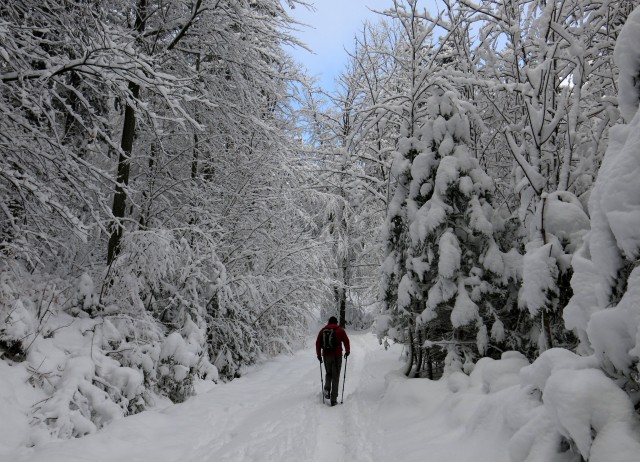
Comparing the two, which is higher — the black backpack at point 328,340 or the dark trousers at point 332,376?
the black backpack at point 328,340

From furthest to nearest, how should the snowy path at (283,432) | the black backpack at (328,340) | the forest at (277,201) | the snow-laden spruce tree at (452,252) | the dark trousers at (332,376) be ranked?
1. the black backpack at (328,340)
2. the dark trousers at (332,376)
3. the snow-laden spruce tree at (452,252)
4. the snowy path at (283,432)
5. the forest at (277,201)

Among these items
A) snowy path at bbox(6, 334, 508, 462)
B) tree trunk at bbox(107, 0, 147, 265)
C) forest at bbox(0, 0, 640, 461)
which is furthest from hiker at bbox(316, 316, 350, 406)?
tree trunk at bbox(107, 0, 147, 265)

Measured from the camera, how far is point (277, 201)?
41.3 feet

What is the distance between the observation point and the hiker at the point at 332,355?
26.7 ft

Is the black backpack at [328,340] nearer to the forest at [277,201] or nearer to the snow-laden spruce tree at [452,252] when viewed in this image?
the forest at [277,201]

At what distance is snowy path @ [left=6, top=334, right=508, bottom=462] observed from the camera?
4.62 m

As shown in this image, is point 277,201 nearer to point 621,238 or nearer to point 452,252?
point 452,252

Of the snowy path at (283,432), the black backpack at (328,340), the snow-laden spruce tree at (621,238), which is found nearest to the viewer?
the snow-laden spruce tree at (621,238)

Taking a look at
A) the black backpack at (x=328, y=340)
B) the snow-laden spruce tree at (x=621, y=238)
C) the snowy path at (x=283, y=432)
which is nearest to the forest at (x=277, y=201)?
the snow-laden spruce tree at (x=621, y=238)

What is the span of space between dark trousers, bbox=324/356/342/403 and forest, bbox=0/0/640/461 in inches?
43.7

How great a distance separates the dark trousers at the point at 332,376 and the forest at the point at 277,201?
43.7 inches

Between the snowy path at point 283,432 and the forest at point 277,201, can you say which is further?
the snowy path at point 283,432

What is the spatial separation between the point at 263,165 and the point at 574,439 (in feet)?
34.8

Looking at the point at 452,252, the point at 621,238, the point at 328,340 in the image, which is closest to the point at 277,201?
the point at 328,340
